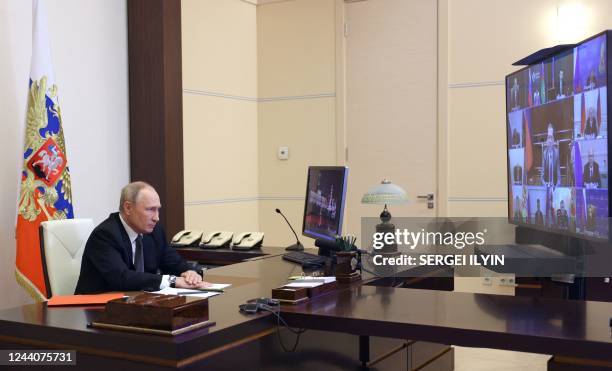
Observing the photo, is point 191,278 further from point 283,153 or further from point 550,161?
point 283,153

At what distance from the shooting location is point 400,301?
271 cm

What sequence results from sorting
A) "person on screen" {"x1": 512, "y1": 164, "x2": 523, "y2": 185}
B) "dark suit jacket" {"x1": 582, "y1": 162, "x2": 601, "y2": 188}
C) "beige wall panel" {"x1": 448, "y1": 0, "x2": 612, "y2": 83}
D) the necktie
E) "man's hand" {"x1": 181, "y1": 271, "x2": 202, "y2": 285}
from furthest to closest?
"beige wall panel" {"x1": 448, "y1": 0, "x2": 612, "y2": 83} → "person on screen" {"x1": 512, "y1": 164, "x2": 523, "y2": 185} → the necktie → "man's hand" {"x1": 181, "y1": 271, "x2": 202, "y2": 285} → "dark suit jacket" {"x1": 582, "y1": 162, "x2": 601, "y2": 188}

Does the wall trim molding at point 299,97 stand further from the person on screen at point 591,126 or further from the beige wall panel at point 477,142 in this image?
the person on screen at point 591,126

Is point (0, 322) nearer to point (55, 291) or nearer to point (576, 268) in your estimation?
point (55, 291)

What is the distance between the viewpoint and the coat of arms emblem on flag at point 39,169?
4.28 meters

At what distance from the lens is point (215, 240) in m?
4.57

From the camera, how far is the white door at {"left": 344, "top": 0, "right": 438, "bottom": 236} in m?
5.79

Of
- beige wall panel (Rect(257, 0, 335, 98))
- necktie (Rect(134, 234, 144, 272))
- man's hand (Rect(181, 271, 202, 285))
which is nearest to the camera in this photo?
man's hand (Rect(181, 271, 202, 285))

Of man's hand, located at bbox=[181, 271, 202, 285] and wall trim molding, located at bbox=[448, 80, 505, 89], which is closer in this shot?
man's hand, located at bbox=[181, 271, 202, 285]

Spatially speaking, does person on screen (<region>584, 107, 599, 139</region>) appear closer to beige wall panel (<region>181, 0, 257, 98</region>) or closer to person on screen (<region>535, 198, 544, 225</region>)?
person on screen (<region>535, 198, 544, 225</region>)

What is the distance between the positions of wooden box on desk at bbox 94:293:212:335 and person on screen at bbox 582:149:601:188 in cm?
153

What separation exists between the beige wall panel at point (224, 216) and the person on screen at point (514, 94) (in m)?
2.90

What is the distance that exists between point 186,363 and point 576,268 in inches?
67.8

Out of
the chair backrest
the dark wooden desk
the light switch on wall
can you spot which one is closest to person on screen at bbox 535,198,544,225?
the dark wooden desk
